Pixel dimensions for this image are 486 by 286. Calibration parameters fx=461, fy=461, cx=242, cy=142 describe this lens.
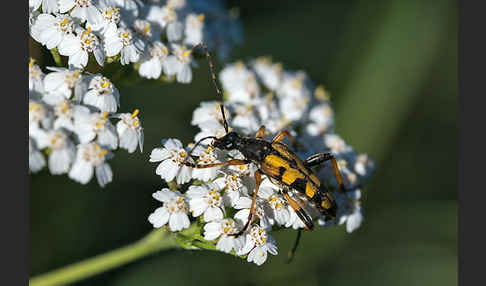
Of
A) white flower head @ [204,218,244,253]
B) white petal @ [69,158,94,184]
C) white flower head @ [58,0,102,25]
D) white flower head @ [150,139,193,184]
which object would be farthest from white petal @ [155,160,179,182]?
white flower head @ [58,0,102,25]

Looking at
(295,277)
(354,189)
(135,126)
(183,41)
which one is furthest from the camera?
(295,277)

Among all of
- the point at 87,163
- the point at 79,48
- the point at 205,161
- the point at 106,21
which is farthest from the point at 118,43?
the point at 205,161

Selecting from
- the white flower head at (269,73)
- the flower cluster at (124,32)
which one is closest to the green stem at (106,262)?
the flower cluster at (124,32)

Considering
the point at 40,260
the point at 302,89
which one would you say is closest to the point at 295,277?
the point at 302,89

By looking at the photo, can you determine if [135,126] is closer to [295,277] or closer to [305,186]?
[305,186]

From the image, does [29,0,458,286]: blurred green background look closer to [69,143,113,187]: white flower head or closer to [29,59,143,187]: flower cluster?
[29,59,143,187]: flower cluster

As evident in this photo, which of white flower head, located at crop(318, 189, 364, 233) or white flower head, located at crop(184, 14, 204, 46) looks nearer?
white flower head, located at crop(318, 189, 364, 233)

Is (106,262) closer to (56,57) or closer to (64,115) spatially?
(64,115)
